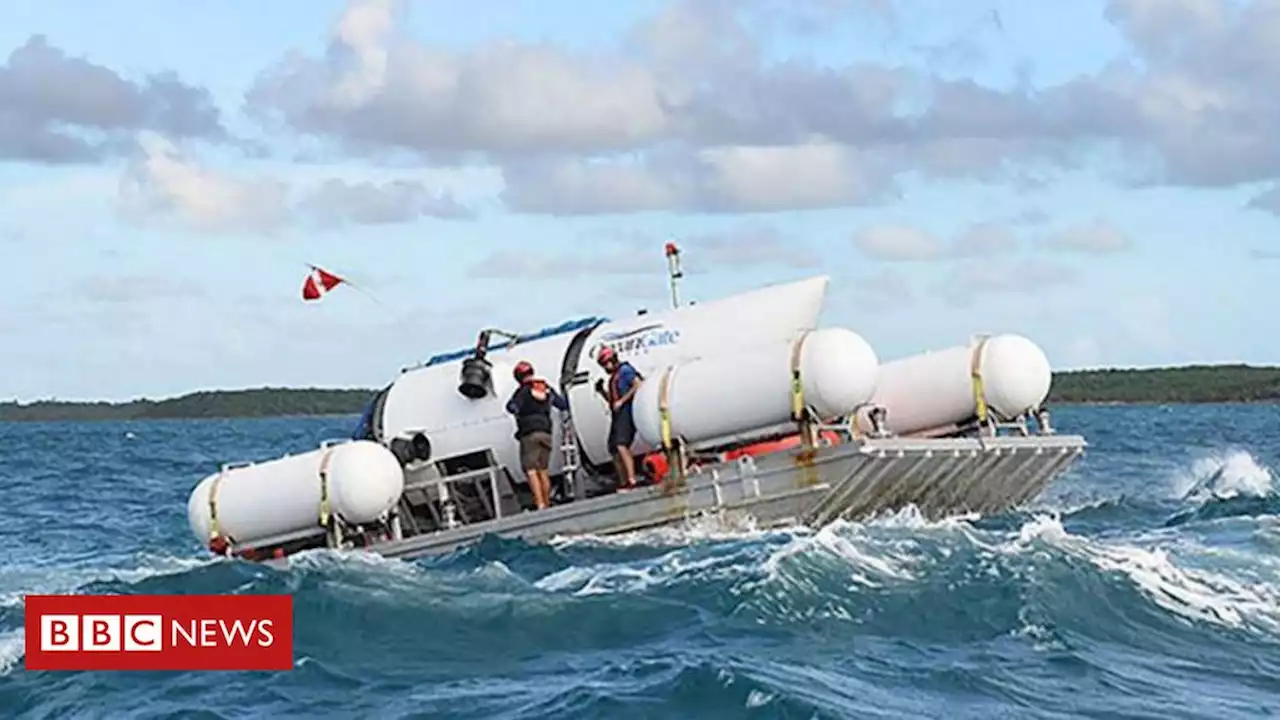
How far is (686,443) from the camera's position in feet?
61.5

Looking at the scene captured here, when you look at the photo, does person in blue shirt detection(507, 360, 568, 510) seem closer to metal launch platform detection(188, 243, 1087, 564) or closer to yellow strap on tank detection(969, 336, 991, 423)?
metal launch platform detection(188, 243, 1087, 564)

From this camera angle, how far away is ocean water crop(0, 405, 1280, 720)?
1155cm

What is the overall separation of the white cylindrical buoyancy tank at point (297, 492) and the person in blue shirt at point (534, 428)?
4.62 feet

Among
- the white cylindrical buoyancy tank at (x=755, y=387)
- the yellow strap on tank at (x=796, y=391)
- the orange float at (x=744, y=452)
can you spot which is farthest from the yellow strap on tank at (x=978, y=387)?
the yellow strap on tank at (x=796, y=391)

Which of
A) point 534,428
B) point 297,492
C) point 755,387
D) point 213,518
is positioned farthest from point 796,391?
point 213,518

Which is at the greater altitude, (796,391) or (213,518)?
(796,391)

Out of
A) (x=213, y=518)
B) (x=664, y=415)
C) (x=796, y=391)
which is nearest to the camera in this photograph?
(x=796, y=391)

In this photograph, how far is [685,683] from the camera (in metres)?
11.4

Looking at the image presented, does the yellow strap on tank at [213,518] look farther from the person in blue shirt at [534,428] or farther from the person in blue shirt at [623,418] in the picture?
the person in blue shirt at [623,418]

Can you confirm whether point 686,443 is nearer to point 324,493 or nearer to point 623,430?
point 623,430

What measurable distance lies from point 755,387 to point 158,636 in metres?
6.88

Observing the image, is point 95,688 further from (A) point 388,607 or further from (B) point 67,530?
(B) point 67,530

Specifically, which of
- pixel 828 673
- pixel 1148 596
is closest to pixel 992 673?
pixel 828 673

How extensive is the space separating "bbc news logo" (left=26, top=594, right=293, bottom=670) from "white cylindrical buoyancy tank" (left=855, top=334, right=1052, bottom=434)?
7.82m
